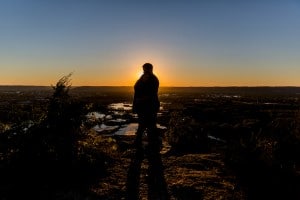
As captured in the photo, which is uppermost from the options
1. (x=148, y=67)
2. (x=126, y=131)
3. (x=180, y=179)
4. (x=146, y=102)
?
(x=148, y=67)

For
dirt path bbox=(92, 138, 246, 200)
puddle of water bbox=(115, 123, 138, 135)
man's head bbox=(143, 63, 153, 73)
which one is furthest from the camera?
puddle of water bbox=(115, 123, 138, 135)

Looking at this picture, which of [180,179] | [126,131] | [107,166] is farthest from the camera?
[126,131]

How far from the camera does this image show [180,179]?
7.30m

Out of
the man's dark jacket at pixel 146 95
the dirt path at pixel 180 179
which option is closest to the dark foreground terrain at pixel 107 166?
the dirt path at pixel 180 179

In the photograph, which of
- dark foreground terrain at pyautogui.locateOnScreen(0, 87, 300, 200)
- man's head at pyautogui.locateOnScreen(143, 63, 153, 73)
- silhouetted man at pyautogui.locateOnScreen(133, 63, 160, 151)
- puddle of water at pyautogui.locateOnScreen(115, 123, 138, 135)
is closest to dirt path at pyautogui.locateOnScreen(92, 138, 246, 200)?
dark foreground terrain at pyautogui.locateOnScreen(0, 87, 300, 200)

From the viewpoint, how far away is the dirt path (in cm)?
637

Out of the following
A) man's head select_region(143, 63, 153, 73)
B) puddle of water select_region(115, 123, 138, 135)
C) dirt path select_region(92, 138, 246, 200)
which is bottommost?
puddle of water select_region(115, 123, 138, 135)

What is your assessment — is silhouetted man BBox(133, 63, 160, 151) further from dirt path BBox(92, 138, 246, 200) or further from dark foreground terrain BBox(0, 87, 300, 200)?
dirt path BBox(92, 138, 246, 200)

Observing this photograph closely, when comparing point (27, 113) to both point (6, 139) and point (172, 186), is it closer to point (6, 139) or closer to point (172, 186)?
point (6, 139)

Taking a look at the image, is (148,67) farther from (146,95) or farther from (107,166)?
(107,166)

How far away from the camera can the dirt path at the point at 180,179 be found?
637 cm

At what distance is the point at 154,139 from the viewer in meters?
8.62

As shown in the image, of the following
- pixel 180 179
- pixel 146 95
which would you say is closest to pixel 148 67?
pixel 146 95

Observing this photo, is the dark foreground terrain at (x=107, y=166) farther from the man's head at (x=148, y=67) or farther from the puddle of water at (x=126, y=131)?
the puddle of water at (x=126, y=131)
